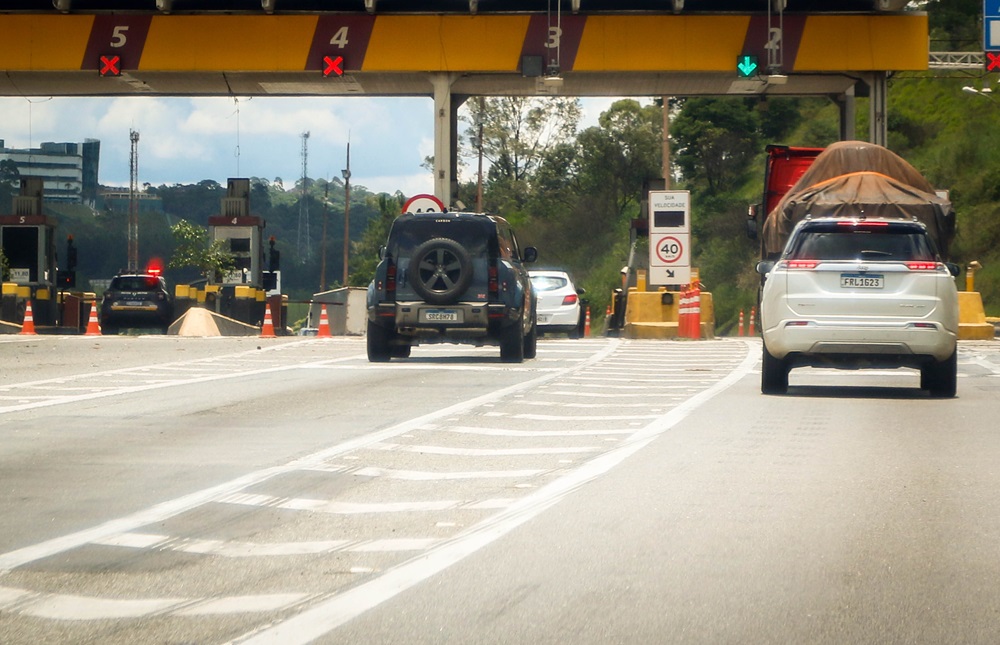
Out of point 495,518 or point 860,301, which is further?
point 860,301

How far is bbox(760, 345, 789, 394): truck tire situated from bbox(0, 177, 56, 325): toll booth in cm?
3127

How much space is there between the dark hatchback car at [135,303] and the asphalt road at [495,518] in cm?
2490

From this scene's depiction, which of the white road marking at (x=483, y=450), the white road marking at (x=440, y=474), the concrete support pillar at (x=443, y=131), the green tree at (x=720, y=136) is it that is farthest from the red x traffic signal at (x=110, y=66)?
the green tree at (x=720, y=136)

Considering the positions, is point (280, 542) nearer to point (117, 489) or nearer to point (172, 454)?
point (117, 489)

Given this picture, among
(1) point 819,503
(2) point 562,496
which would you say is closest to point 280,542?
(2) point 562,496

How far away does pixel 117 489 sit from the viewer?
8.22 meters

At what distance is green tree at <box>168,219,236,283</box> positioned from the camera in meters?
46.4

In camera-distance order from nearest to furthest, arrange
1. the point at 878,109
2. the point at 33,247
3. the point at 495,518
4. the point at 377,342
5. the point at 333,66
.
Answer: the point at 495,518, the point at 377,342, the point at 333,66, the point at 878,109, the point at 33,247

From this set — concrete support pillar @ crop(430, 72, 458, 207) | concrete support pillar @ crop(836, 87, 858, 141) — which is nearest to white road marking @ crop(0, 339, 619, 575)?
concrete support pillar @ crop(430, 72, 458, 207)

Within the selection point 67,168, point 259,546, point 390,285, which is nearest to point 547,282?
point 390,285

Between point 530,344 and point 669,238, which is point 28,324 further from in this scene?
point 530,344

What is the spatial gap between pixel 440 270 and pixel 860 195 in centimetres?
757

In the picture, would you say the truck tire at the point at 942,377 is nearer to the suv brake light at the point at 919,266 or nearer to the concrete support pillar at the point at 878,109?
the suv brake light at the point at 919,266

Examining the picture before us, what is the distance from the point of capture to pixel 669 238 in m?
30.6
